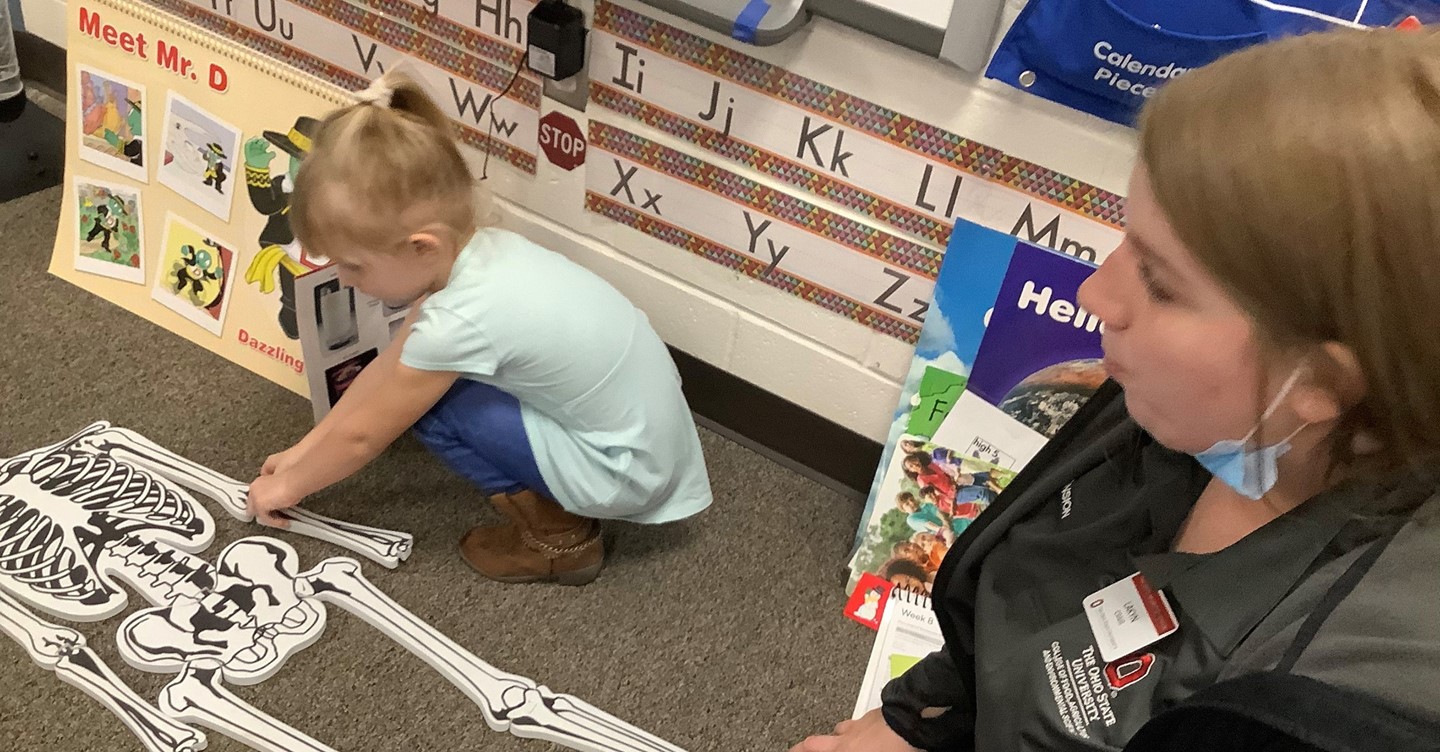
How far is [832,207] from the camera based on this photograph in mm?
1383

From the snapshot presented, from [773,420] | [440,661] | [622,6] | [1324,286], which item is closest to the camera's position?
[1324,286]

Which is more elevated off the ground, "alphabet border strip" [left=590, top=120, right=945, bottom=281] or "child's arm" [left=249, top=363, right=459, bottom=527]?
"alphabet border strip" [left=590, top=120, right=945, bottom=281]

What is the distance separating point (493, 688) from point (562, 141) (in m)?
0.77

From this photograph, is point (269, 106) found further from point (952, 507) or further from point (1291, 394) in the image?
point (1291, 394)

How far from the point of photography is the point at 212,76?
1548mm

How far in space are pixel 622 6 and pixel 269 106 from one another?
0.57m

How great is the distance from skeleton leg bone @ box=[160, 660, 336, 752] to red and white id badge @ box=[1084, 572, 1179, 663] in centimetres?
86

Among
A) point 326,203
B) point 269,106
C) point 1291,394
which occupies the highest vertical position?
point 1291,394

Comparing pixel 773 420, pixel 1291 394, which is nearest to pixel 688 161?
pixel 773 420

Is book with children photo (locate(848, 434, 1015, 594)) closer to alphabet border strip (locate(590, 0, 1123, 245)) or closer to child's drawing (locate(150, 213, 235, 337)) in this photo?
alphabet border strip (locate(590, 0, 1123, 245))

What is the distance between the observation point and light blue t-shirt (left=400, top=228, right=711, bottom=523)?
3.95ft

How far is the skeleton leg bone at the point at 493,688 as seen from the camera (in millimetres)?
1209

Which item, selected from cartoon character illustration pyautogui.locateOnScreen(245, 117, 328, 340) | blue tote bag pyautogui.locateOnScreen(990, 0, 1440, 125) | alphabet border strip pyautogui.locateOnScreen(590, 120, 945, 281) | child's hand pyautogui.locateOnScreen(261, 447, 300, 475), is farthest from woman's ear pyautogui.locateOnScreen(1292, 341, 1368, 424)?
cartoon character illustration pyautogui.locateOnScreen(245, 117, 328, 340)

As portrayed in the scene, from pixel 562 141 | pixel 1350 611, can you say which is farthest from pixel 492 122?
pixel 1350 611
